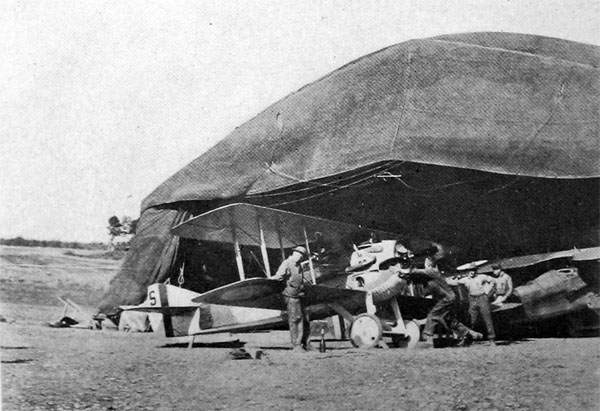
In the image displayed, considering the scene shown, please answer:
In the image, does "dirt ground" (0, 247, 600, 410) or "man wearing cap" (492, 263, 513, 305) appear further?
"man wearing cap" (492, 263, 513, 305)

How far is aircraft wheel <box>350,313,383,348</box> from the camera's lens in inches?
261

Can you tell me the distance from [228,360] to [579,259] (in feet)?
13.1

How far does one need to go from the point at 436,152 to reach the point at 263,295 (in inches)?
99.3

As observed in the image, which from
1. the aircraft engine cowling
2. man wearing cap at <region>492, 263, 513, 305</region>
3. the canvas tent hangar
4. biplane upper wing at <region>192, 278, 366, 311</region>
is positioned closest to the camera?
biplane upper wing at <region>192, 278, 366, 311</region>

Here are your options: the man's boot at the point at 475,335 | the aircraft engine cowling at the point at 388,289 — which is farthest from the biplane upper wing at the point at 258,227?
the man's boot at the point at 475,335

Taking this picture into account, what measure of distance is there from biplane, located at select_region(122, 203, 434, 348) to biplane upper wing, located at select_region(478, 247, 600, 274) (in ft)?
3.66

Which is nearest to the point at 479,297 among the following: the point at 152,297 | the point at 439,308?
the point at 439,308

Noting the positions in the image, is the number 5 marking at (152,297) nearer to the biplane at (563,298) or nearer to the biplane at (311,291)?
the biplane at (311,291)

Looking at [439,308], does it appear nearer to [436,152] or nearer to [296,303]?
[296,303]

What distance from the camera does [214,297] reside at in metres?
6.62

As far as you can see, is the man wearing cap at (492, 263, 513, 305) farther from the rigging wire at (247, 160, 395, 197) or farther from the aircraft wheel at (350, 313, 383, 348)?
the rigging wire at (247, 160, 395, 197)

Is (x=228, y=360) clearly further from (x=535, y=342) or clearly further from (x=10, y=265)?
(x=535, y=342)

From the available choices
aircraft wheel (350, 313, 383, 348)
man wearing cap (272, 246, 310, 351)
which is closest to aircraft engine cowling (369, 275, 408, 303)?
aircraft wheel (350, 313, 383, 348)

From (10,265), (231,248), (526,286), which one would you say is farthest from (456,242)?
(10,265)
